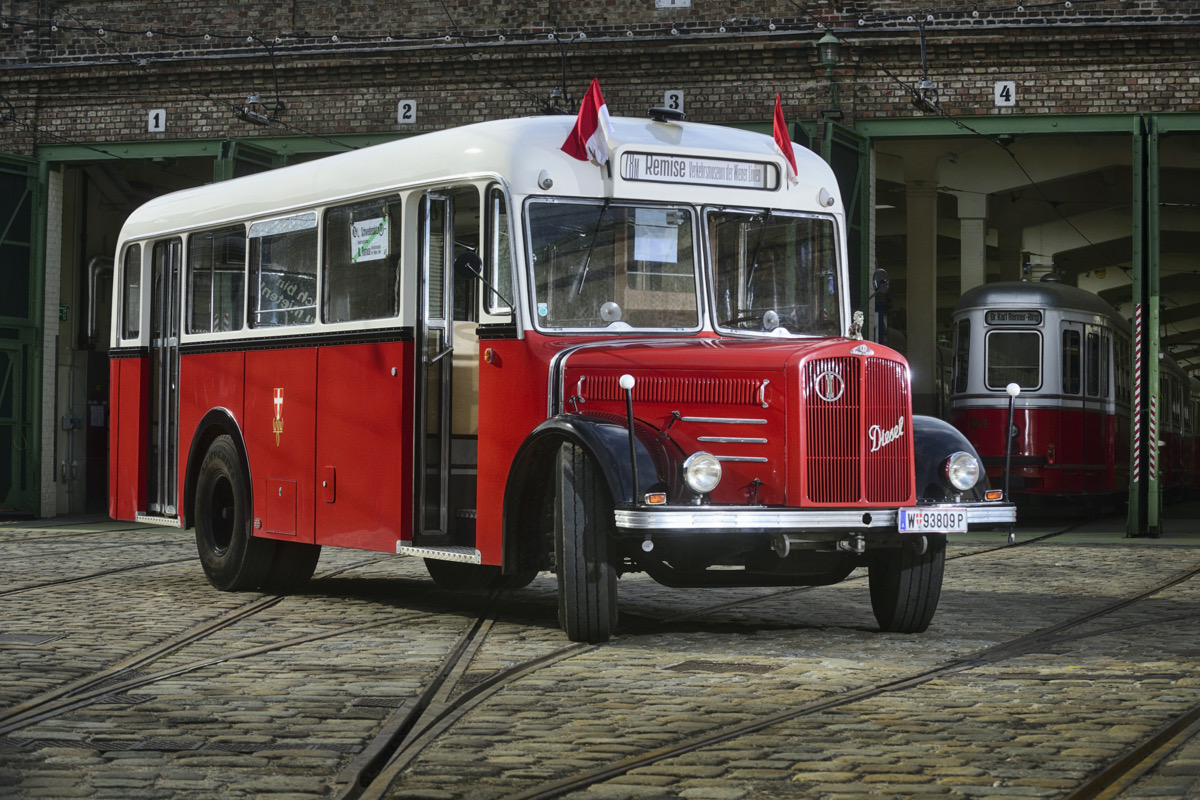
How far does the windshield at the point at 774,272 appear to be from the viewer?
384 inches

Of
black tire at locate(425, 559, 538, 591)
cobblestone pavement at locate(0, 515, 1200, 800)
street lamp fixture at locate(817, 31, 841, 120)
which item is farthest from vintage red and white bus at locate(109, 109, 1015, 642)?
street lamp fixture at locate(817, 31, 841, 120)

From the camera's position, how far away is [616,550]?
8836 mm

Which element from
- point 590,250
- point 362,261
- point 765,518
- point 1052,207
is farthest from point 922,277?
point 765,518

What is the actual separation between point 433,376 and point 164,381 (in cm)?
376

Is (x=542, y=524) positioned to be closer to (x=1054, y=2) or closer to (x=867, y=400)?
(x=867, y=400)

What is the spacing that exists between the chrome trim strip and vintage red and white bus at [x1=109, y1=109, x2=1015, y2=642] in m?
0.01

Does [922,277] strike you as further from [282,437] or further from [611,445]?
[611,445]

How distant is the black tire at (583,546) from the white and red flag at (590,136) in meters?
1.75

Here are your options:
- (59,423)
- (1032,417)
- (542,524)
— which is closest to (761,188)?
(542,524)

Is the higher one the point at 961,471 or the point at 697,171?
the point at 697,171

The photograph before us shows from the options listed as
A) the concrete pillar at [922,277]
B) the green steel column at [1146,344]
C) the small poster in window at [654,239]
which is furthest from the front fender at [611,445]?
the concrete pillar at [922,277]

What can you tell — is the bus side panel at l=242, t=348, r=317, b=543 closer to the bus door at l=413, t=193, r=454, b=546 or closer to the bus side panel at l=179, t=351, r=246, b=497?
the bus side panel at l=179, t=351, r=246, b=497

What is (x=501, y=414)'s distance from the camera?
9398 mm

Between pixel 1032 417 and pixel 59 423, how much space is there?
43.2 ft
